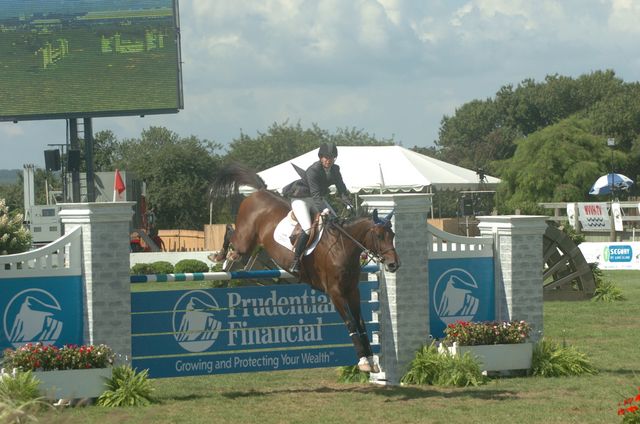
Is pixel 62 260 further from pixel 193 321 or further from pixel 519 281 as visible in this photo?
pixel 519 281

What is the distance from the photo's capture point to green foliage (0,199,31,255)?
19281 millimetres

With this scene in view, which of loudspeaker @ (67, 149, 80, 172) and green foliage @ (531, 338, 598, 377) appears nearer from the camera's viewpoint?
green foliage @ (531, 338, 598, 377)

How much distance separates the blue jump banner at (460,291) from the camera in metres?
12.9

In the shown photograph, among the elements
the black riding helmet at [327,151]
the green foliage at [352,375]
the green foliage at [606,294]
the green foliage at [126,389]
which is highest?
the black riding helmet at [327,151]

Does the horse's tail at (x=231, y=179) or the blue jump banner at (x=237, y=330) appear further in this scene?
the horse's tail at (x=231, y=179)

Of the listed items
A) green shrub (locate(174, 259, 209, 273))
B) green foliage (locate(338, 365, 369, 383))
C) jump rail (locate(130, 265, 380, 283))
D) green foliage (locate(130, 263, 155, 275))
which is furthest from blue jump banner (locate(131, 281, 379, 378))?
green shrub (locate(174, 259, 209, 273))

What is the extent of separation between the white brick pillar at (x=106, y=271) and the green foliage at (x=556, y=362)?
4.63 metres

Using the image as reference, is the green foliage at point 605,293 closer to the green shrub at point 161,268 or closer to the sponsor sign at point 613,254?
the sponsor sign at point 613,254

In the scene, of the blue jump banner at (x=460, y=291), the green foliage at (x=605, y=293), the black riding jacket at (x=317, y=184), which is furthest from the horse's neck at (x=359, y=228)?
the green foliage at (x=605, y=293)

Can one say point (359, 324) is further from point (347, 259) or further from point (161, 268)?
point (161, 268)

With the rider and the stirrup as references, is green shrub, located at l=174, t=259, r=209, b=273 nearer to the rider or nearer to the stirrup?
the rider

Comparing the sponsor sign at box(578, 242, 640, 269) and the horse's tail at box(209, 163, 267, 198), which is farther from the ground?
the horse's tail at box(209, 163, 267, 198)

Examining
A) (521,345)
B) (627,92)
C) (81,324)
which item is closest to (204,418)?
(81,324)

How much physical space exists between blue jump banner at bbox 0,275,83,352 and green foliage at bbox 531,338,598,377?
16.7 feet
